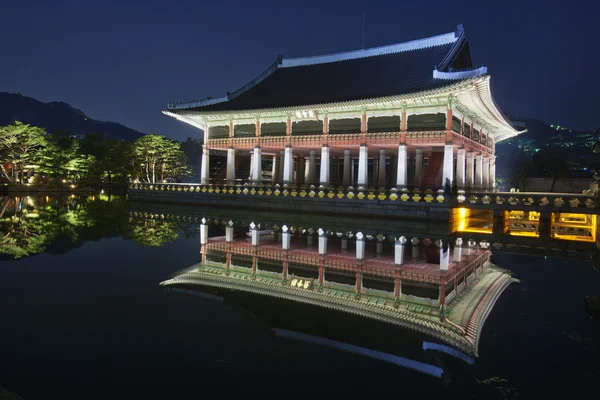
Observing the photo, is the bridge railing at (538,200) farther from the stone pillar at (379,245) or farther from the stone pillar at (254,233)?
the stone pillar at (254,233)

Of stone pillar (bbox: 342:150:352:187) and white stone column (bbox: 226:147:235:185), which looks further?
white stone column (bbox: 226:147:235:185)

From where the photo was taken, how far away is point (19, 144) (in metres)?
45.0

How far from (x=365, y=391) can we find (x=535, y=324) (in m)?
3.91

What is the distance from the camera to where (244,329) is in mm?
6141

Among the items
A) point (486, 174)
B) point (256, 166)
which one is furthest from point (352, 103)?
point (486, 174)

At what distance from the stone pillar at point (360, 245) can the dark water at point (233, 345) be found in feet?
15.1

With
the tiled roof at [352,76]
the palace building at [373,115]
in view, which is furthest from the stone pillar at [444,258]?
the tiled roof at [352,76]

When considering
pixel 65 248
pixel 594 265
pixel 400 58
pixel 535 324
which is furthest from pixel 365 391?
pixel 400 58

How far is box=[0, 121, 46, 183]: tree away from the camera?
4406 centimetres

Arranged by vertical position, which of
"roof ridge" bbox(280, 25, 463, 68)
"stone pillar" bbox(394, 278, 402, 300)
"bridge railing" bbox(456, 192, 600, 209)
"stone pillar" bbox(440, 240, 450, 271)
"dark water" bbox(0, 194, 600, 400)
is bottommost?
"dark water" bbox(0, 194, 600, 400)

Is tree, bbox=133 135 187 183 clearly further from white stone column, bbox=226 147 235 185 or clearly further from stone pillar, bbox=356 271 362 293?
stone pillar, bbox=356 271 362 293

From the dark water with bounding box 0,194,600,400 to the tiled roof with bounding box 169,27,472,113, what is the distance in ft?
63.4

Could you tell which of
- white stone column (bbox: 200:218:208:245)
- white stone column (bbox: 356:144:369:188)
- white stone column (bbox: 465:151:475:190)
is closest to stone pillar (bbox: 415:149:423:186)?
white stone column (bbox: 465:151:475:190)

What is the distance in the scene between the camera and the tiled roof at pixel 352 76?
88.3ft
